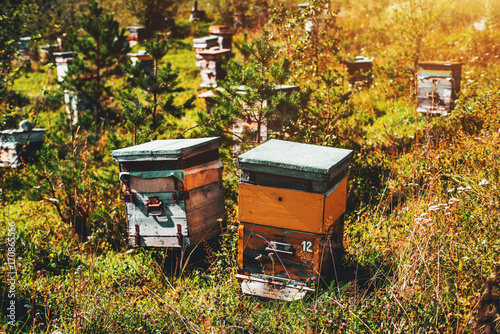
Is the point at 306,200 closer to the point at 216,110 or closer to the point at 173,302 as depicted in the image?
the point at 173,302

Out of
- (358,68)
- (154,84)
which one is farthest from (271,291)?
(358,68)

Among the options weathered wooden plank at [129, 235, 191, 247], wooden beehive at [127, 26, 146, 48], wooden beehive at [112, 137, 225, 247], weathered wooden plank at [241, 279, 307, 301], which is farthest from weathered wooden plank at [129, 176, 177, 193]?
wooden beehive at [127, 26, 146, 48]

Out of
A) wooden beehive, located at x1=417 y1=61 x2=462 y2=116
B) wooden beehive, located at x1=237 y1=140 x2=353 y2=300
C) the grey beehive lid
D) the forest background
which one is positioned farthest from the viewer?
wooden beehive, located at x1=417 y1=61 x2=462 y2=116

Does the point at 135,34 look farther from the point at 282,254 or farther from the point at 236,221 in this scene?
the point at 282,254

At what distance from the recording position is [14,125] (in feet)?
25.5

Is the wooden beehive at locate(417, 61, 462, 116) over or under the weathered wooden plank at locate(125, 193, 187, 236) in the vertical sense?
over

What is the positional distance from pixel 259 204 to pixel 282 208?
181 millimetres

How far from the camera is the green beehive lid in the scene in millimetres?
3045

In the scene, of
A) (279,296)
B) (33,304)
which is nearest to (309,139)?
(279,296)

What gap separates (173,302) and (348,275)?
1444mm

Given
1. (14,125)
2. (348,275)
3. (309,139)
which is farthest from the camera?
(14,125)

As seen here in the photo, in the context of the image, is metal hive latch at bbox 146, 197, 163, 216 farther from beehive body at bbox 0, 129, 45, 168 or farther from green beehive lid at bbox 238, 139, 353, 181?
beehive body at bbox 0, 129, 45, 168

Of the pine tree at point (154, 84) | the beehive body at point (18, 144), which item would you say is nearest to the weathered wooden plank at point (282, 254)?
the pine tree at point (154, 84)

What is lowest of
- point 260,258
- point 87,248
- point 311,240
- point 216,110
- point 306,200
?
point 87,248
